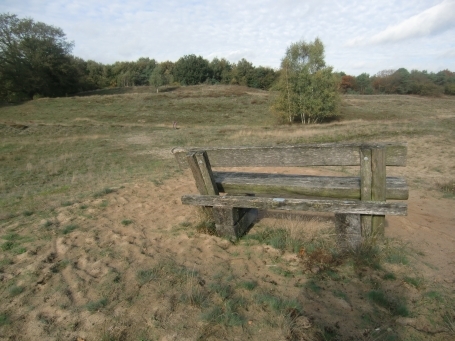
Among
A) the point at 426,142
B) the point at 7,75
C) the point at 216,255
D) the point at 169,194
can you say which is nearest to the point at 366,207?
the point at 216,255

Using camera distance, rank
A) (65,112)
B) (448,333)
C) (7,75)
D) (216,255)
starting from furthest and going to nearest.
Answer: (7,75), (65,112), (216,255), (448,333)

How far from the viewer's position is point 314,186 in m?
3.83

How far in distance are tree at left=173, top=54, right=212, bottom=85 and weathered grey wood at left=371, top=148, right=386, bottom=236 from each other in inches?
3171

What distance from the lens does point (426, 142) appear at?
14.5 metres

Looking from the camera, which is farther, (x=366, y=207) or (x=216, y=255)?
(x=216, y=255)

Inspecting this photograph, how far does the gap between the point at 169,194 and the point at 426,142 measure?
12864mm

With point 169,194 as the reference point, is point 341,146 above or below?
above

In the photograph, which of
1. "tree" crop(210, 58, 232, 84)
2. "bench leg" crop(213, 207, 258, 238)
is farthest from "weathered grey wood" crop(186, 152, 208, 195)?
"tree" crop(210, 58, 232, 84)

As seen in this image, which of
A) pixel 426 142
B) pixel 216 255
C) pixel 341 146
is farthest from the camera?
pixel 426 142

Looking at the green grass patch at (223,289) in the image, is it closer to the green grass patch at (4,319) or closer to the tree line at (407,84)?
the green grass patch at (4,319)

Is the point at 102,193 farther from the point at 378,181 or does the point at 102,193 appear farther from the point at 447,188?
the point at 447,188

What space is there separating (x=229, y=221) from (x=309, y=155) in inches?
56.6

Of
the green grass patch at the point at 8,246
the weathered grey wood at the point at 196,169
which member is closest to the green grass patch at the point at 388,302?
the weathered grey wood at the point at 196,169

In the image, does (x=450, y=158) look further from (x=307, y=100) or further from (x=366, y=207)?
(x=307, y=100)
